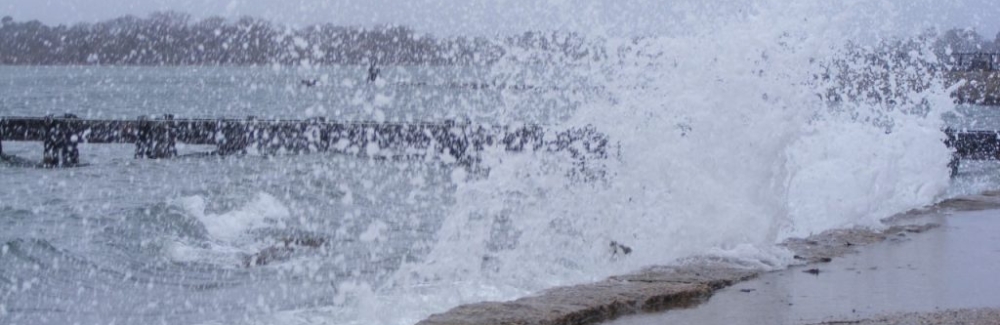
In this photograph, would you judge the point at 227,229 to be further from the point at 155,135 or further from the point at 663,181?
the point at 155,135

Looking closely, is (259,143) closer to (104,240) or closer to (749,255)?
(104,240)

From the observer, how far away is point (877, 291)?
212 inches

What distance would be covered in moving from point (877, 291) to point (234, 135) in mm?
20249

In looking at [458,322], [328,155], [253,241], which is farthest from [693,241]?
[328,155]

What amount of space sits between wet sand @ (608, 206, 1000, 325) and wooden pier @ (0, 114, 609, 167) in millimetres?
16137

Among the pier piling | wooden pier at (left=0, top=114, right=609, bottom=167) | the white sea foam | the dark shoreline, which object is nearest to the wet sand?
the dark shoreline

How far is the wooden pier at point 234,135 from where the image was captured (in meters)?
23.3

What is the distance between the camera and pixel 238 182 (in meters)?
20.3

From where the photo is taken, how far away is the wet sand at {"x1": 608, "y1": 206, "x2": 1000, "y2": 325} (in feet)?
15.5

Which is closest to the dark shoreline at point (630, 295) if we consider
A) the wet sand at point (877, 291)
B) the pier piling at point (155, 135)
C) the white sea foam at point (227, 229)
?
the wet sand at point (877, 291)

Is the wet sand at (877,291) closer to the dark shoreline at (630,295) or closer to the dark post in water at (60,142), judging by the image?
the dark shoreline at (630,295)

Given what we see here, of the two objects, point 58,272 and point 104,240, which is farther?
point 104,240

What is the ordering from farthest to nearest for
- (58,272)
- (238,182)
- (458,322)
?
(238,182), (58,272), (458,322)

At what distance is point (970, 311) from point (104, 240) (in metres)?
10.2
